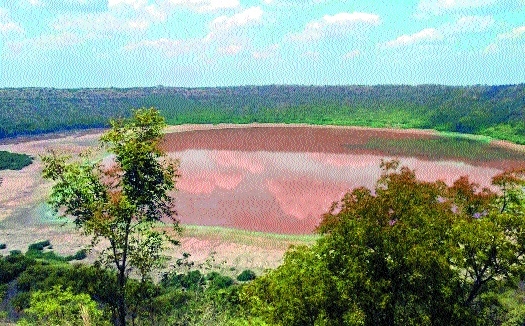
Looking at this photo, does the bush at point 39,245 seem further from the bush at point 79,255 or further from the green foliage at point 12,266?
the green foliage at point 12,266

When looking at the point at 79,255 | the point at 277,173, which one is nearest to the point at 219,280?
the point at 79,255

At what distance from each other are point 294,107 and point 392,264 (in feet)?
Answer: 440

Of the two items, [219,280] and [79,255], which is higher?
[219,280]

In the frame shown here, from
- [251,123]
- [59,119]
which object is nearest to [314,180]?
[251,123]

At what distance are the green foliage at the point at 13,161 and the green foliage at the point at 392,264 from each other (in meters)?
60.4

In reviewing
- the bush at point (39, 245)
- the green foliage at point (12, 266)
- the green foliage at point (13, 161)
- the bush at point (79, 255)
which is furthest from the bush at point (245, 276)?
the green foliage at point (13, 161)

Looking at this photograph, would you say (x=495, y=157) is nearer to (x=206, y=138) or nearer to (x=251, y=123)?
(x=206, y=138)

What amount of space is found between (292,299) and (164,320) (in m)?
9.70

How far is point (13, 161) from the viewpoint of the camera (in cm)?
6612

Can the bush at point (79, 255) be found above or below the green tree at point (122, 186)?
below

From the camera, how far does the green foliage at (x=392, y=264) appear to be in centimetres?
1134

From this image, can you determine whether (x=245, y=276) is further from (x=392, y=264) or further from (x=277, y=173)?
(x=277, y=173)

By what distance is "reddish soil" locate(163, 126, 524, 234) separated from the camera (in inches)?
→ 1683

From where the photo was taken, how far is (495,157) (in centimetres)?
7462
